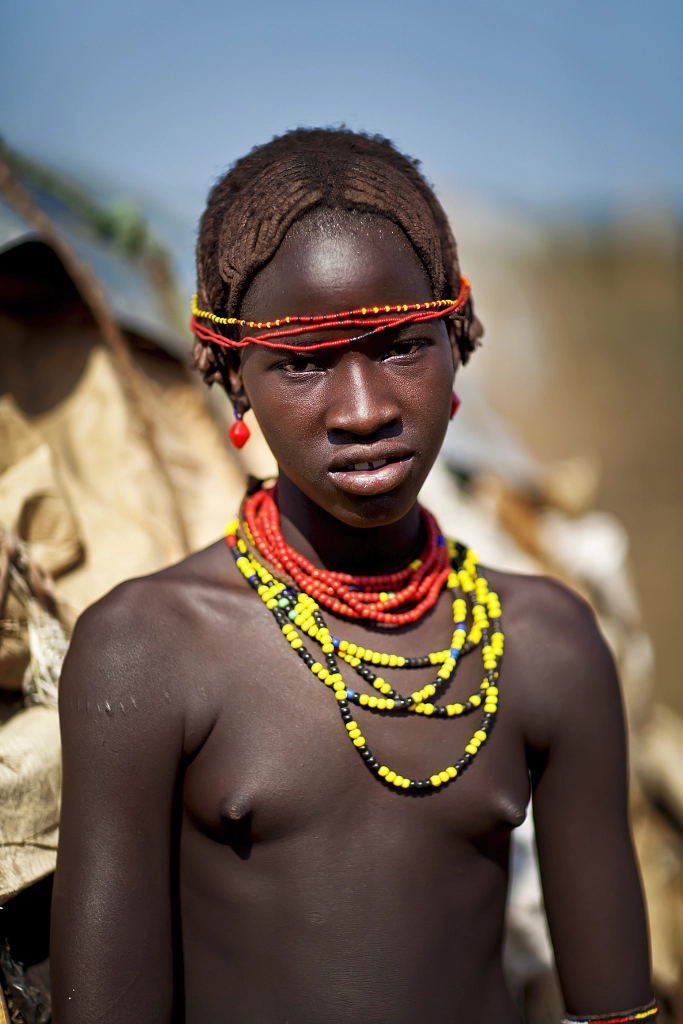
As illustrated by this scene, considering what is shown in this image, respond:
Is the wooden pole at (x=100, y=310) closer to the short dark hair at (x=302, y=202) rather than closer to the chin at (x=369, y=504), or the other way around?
the short dark hair at (x=302, y=202)

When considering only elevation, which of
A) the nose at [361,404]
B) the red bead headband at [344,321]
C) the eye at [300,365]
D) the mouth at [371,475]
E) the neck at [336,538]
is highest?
the red bead headband at [344,321]

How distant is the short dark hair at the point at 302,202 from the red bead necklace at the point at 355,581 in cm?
38

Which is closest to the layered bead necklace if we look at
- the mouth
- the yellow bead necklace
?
the yellow bead necklace

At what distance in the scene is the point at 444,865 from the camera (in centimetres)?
149

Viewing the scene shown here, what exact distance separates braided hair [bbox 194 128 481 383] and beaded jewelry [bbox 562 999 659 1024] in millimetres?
1279

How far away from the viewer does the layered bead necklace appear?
1.47m

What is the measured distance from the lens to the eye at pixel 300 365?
1352 mm

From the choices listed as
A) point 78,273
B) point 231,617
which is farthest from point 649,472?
point 231,617

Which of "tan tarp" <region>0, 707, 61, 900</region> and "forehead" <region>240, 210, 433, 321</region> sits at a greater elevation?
"forehead" <region>240, 210, 433, 321</region>

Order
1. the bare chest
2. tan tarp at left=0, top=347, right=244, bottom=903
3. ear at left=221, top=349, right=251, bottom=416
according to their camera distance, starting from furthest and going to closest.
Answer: tan tarp at left=0, top=347, right=244, bottom=903 < ear at left=221, top=349, right=251, bottom=416 < the bare chest

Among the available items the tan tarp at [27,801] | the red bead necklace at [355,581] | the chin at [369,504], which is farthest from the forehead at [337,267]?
the tan tarp at [27,801]

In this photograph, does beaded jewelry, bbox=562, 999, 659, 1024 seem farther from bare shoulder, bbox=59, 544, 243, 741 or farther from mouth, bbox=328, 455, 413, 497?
mouth, bbox=328, 455, 413, 497

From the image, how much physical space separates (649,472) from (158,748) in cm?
793

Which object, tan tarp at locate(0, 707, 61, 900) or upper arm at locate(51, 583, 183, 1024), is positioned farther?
tan tarp at locate(0, 707, 61, 900)
